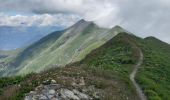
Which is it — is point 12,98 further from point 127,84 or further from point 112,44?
point 112,44

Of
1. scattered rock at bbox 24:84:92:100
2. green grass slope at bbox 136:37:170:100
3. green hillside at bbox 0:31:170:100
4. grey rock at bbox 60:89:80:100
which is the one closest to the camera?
scattered rock at bbox 24:84:92:100

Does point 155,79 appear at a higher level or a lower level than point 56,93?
lower

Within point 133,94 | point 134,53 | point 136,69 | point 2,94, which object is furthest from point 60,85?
point 134,53

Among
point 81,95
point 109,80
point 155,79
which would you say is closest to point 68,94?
point 81,95

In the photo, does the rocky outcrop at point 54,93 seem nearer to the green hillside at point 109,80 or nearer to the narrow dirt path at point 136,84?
the green hillside at point 109,80

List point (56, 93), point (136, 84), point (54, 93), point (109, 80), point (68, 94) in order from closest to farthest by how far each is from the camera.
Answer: point (54, 93)
point (56, 93)
point (68, 94)
point (109, 80)
point (136, 84)

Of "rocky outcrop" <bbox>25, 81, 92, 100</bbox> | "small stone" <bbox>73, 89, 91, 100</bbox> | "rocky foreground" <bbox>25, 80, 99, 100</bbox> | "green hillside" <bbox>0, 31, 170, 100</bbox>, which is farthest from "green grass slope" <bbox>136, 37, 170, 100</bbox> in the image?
"rocky outcrop" <bbox>25, 81, 92, 100</bbox>

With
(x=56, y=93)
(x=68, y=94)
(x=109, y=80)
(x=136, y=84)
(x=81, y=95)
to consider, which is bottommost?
(x=136, y=84)

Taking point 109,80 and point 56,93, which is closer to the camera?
point 56,93

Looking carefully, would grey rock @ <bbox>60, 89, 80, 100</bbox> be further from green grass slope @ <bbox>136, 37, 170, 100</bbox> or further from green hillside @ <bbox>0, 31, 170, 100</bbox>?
green grass slope @ <bbox>136, 37, 170, 100</bbox>

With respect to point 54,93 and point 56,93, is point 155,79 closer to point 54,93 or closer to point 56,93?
point 56,93

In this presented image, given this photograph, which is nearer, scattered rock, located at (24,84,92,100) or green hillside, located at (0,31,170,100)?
scattered rock, located at (24,84,92,100)
